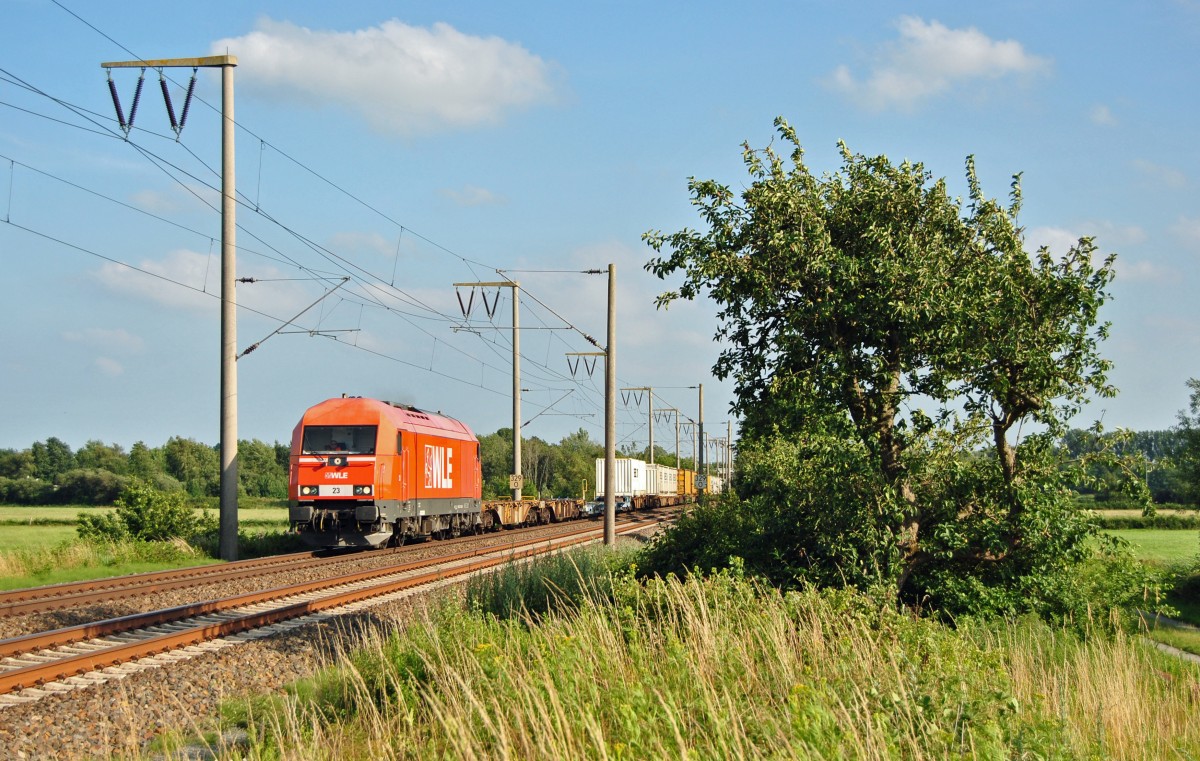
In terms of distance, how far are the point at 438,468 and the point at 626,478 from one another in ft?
102

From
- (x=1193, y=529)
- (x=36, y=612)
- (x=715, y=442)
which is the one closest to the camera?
(x=36, y=612)

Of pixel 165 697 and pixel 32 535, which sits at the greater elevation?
pixel 165 697

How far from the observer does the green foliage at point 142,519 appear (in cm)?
2494

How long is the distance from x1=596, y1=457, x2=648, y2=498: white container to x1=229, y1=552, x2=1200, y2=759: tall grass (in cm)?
4891

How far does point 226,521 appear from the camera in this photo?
958 inches

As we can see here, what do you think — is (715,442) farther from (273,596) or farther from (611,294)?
(273,596)

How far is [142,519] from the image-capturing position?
25391 mm

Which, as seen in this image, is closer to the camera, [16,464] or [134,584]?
[134,584]

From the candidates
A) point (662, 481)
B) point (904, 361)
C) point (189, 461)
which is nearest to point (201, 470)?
point (189, 461)

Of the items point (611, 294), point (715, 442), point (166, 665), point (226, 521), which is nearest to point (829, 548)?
point (166, 665)

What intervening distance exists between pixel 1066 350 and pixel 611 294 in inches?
600

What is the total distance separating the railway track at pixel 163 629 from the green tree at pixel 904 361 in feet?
14.6

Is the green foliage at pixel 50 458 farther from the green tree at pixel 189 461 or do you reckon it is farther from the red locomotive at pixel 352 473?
the red locomotive at pixel 352 473

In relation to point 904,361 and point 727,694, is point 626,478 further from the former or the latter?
point 727,694
